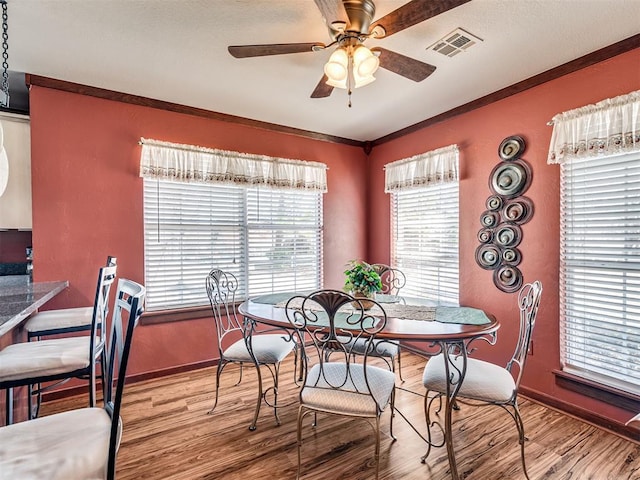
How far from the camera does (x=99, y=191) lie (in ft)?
9.37

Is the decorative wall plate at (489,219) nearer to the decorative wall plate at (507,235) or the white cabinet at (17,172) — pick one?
the decorative wall plate at (507,235)

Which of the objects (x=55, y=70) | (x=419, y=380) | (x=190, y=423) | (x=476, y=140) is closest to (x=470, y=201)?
(x=476, y=140)

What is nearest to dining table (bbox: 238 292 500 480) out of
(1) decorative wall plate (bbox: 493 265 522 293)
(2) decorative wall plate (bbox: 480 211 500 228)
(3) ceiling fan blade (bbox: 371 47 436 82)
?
(1) decorative wall plate (bbox: 493 265 522 293)

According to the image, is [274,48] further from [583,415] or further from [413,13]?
[583,415]

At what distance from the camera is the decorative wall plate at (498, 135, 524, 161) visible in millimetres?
2734

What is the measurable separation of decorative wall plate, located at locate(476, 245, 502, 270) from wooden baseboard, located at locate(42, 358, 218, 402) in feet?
9.19

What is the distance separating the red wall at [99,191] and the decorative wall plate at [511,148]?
2470mm

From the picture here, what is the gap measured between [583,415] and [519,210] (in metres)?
1.57

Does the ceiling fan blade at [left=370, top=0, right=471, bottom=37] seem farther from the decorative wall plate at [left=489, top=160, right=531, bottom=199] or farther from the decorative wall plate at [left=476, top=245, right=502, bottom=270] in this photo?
the decorative wall plate at [left=476, top=245, right=502, bottom=270]

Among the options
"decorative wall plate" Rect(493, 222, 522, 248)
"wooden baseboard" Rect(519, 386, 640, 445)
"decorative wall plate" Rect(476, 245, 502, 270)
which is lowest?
"wooden baseboard" Rect(519, 386, 640, 445)

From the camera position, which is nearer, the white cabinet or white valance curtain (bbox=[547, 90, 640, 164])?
white valance curtain (bbox=[547, 90, 640, 164])

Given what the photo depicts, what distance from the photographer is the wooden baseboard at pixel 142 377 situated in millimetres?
2635

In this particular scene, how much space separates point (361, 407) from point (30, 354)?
1.65m

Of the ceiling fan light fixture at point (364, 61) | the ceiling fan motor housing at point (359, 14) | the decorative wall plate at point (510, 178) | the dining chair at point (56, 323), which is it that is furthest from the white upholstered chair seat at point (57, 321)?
the decorative wall plate at point (510, 178)
